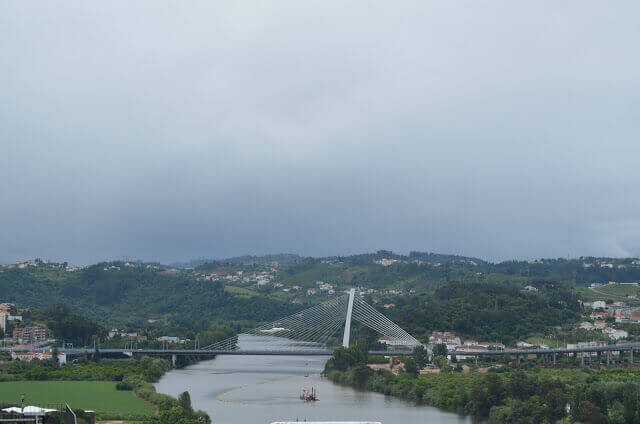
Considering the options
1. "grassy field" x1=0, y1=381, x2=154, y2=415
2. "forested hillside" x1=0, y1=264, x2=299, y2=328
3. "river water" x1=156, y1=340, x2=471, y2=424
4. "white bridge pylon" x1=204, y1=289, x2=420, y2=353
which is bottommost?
"river water" x1=156, y1=340, x2=471, y2=424

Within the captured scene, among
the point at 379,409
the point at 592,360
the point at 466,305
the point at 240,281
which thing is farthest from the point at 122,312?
the point at 379,409

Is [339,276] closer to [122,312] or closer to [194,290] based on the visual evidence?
[194,290]

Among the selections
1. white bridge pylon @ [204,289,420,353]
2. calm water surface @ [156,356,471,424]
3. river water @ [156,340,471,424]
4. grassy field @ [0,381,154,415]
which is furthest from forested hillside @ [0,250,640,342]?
grassy field @ [0,381,154,415]

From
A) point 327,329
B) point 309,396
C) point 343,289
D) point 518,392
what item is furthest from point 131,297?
point 518,392

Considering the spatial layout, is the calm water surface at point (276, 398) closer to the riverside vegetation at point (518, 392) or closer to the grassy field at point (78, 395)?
the riverside vegetation at point (518, 392)

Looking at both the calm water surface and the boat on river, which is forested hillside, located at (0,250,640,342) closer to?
the calm water surface

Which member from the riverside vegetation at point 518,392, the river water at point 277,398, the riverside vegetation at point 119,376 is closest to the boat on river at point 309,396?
the river water at point 277,398

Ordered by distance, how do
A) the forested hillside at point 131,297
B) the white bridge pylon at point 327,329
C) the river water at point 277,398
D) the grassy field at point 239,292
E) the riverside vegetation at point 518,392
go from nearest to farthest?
the riverside vegetation at point 518,392 → the river water at point 277,398 → the white bridge pylon at point 327,329 → the forested hillside at point 131,297 → the grassy field at point 239,292
